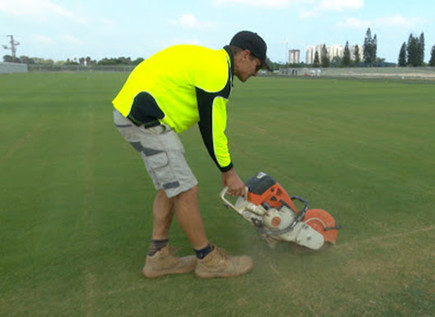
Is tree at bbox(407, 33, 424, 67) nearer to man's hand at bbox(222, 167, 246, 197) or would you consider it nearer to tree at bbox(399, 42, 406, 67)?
tree at bbox(399, 42, 406, 67)

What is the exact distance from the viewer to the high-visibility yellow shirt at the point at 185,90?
2.38 metres

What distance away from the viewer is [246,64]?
2623 mm

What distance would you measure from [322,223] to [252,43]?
4.87ft

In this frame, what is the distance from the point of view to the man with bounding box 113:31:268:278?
2402 mm

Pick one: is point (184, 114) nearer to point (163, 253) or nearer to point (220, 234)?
point (163, 253)

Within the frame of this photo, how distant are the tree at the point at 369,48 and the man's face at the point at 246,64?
108m

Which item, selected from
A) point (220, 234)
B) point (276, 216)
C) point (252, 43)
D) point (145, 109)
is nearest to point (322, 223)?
point (276, 216)

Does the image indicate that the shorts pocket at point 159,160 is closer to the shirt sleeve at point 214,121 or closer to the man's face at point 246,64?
the shirt sleeve at point 214,121

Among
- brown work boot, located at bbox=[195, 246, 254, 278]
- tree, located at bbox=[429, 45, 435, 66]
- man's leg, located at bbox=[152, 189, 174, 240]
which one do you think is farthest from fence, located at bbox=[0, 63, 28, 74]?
tree, located at bbox=[429, 45, 435, 66]

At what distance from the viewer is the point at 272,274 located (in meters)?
2.81

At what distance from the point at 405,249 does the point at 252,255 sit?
4.20 ft

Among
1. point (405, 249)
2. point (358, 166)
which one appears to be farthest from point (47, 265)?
point (358, 166)

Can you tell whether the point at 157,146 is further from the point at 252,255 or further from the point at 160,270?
the point at 252,255

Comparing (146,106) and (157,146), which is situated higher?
(146,106)
